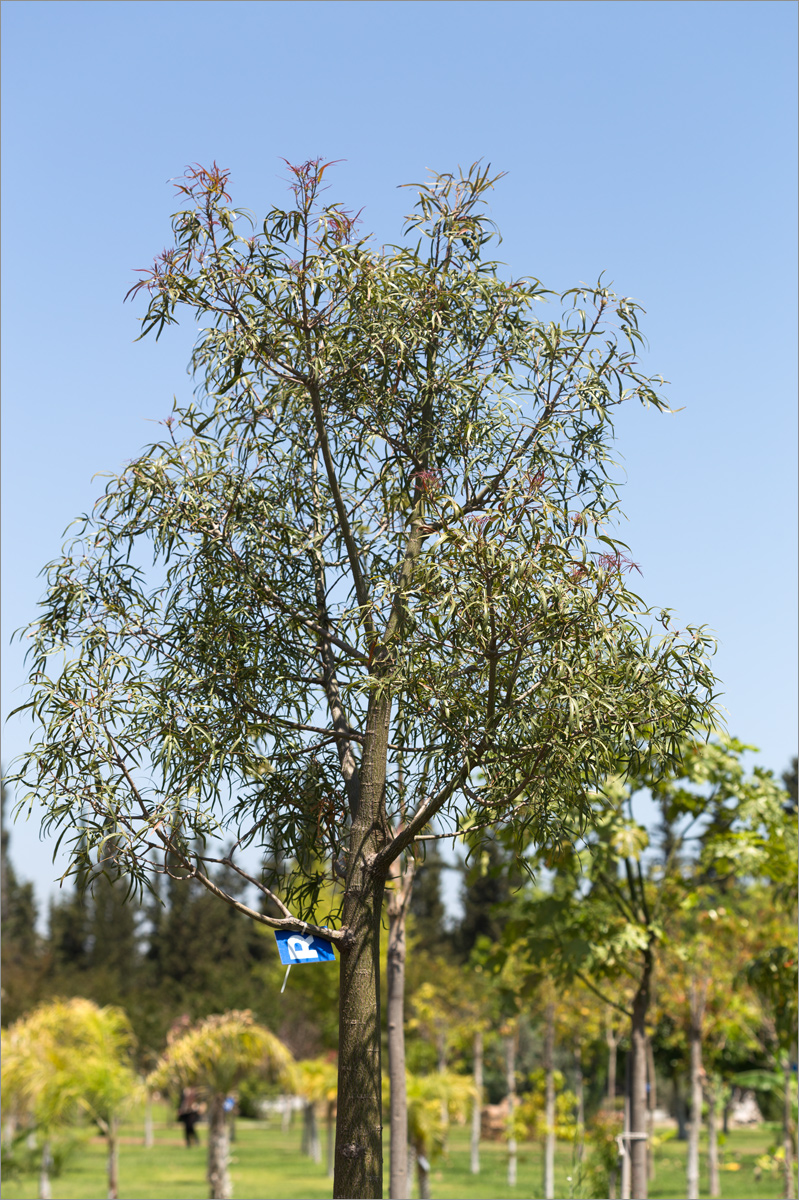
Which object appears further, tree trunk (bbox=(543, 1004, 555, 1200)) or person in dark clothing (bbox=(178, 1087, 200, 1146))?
person in dark clothing (bbox=(178, 1087, 200, 1146))

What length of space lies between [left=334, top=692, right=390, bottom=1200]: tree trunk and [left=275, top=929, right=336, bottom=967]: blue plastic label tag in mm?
118

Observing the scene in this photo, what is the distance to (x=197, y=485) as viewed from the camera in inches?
267

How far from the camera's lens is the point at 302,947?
6062 millimetres

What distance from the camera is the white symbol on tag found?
601cm

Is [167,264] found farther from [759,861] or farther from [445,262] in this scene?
[759,861]

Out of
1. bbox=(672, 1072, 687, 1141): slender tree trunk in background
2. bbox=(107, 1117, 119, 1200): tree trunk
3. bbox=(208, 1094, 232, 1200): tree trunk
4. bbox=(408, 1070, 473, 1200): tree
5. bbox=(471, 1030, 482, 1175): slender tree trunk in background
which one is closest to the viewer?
bbox=(208, 1094, 232, 1200): tree trunk

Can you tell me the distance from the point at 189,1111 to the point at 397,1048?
2043 cm

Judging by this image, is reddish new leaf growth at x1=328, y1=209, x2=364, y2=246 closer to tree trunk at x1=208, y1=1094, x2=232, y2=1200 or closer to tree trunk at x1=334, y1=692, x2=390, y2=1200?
tree trunk at x1=334, y1=692, x2=390, y2=1200

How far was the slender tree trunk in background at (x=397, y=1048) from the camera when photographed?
8922 mm

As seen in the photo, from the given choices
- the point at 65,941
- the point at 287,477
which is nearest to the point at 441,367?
the point at 287,477

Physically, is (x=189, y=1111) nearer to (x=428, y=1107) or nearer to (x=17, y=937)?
(x=428, y=1107)

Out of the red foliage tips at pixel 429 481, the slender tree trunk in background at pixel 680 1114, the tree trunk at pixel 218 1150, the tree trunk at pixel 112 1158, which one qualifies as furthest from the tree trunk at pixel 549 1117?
the red foliage tips at pixel 429 481

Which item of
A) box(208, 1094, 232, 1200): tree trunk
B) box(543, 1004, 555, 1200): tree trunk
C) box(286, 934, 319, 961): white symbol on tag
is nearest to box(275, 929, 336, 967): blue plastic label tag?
box(286, 934, 319, 961): white symbol on tag

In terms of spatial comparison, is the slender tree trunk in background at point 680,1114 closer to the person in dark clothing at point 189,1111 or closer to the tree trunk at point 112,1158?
the person in dark clothing at point 189,1111
